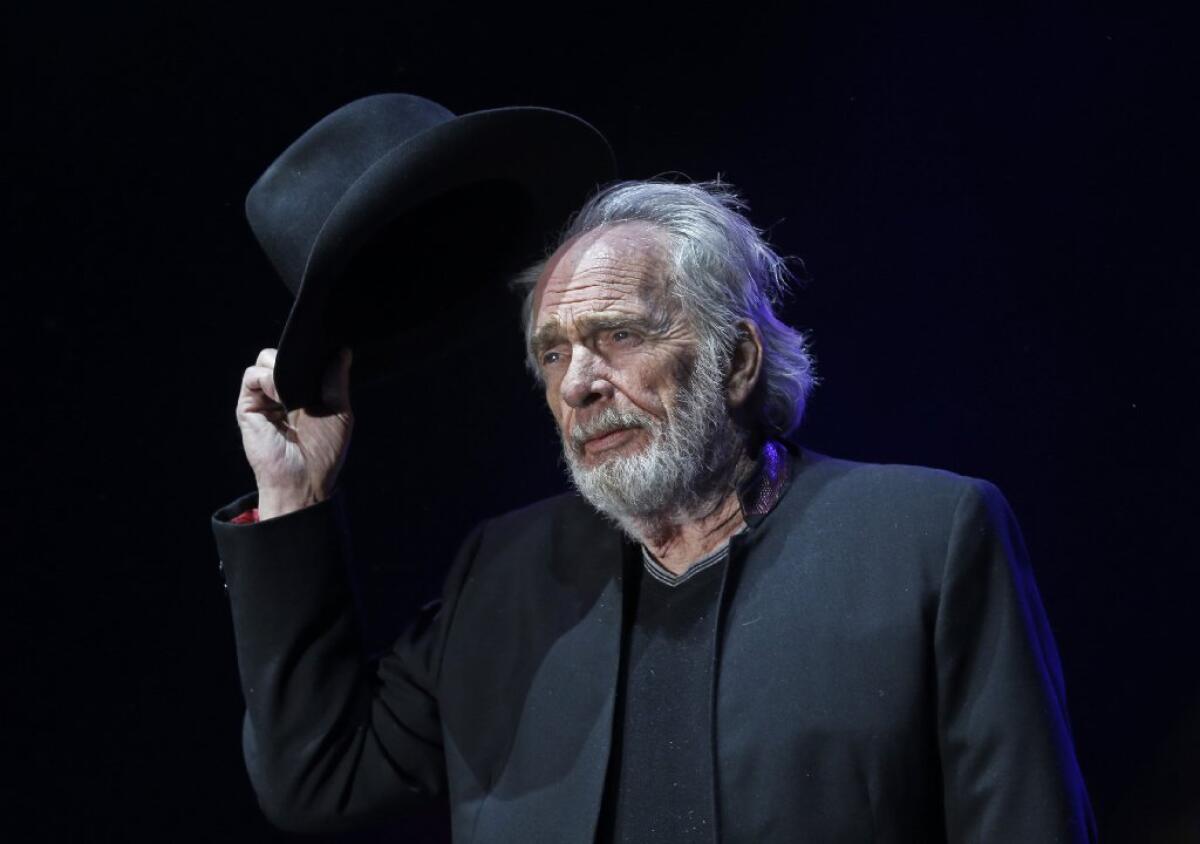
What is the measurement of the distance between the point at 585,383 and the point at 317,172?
0.54 metres

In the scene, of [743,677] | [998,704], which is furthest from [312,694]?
[998,704]

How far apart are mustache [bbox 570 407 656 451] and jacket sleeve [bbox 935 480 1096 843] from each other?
18.4 inches

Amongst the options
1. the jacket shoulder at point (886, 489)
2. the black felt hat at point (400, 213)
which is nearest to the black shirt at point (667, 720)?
the jacket shoulder at point (886, 489)

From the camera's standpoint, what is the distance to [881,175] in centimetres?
256

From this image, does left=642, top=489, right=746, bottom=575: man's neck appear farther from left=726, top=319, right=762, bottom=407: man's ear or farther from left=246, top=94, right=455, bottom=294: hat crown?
left=246, top=94, right=455, bottom=294: hat crown

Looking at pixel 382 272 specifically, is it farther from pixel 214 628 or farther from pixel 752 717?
pixel 752 717

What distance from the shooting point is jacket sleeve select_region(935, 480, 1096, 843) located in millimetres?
1619

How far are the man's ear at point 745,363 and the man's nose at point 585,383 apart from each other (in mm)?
219

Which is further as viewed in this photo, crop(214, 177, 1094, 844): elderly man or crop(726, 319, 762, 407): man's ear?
crop(726, 319, 762, 407): man's ear

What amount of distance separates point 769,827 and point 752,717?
14cm

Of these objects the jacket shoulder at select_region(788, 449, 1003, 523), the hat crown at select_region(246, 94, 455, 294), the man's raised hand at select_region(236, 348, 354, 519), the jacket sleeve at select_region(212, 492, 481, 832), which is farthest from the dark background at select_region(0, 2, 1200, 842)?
the jacket shoulder at select_region(788, 449, 1003, 523)

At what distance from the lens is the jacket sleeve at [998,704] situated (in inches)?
63.7

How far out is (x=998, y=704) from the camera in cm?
165

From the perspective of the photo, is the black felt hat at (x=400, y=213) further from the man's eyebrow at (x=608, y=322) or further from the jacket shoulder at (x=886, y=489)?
the jacket shoulder at (x=886, y=489)
